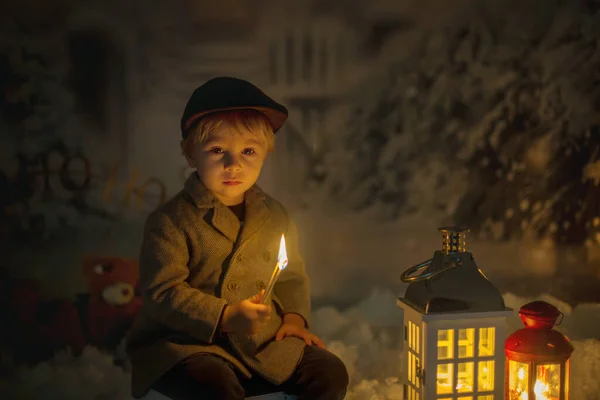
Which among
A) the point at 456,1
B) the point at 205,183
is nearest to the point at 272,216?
the point at 205,183

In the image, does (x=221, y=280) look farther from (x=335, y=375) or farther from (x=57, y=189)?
(x=57, y=189)

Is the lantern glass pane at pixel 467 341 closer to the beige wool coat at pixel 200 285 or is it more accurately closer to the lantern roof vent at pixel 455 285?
the lantern roof vent at pixel 455 285

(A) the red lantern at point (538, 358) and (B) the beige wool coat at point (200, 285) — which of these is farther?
(A) the red lantern at point (538, 358)

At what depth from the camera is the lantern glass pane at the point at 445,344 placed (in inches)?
69.9

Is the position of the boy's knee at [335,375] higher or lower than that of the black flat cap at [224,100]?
lower

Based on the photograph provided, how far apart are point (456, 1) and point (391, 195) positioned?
2.26ft

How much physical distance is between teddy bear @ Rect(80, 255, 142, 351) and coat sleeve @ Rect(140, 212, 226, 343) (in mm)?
392

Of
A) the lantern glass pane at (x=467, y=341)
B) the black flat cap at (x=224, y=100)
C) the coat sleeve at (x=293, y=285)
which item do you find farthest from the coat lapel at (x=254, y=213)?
the lantern glass pane at (x=467, y=341)

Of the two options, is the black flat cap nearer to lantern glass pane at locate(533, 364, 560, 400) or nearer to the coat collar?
the coat collar

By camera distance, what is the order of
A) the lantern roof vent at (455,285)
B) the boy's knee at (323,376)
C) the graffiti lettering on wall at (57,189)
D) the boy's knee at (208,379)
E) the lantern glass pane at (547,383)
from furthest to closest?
1. the graffiti lettering on wall at (57,189)
2. the lantern glass pane at (547,383)
3. the lantern roof vent at (455,285)
4. the boy's knee at (323,376)
5. the boy's knee at (208,379)

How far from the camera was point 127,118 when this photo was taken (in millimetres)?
2021

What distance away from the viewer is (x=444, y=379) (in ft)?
5.95

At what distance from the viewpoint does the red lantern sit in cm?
182

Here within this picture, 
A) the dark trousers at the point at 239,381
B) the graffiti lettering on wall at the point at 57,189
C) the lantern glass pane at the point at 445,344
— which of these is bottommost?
the dark trousers at the point at 239,381
